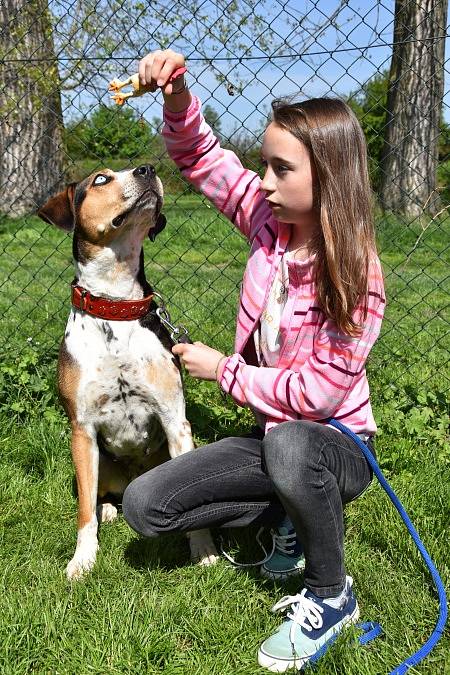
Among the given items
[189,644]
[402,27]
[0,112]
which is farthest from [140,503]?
[0,112]

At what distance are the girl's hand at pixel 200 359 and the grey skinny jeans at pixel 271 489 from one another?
0.33m

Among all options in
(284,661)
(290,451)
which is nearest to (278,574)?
(284,661)

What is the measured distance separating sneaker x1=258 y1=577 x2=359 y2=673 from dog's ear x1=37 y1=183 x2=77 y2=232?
1.78 metres

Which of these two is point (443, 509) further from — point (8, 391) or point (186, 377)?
point (8, 391)

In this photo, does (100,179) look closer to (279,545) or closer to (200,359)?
(200,359)

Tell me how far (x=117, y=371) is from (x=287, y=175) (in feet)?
3.65

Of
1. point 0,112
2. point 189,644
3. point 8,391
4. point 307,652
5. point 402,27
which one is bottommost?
point 8,391

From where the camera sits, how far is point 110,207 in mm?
2998

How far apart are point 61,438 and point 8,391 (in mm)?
544

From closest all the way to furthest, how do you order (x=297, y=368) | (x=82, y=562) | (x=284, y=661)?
(x=284, y=661) → (x=297, y=368) → (x=82, y=562)

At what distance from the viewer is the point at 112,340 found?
3039mm

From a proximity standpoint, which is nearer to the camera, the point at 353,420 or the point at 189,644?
the point at 189,644

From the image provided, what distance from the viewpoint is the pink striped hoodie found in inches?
99.3

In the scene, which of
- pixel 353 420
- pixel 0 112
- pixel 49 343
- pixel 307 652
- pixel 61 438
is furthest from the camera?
pixel 0 112
